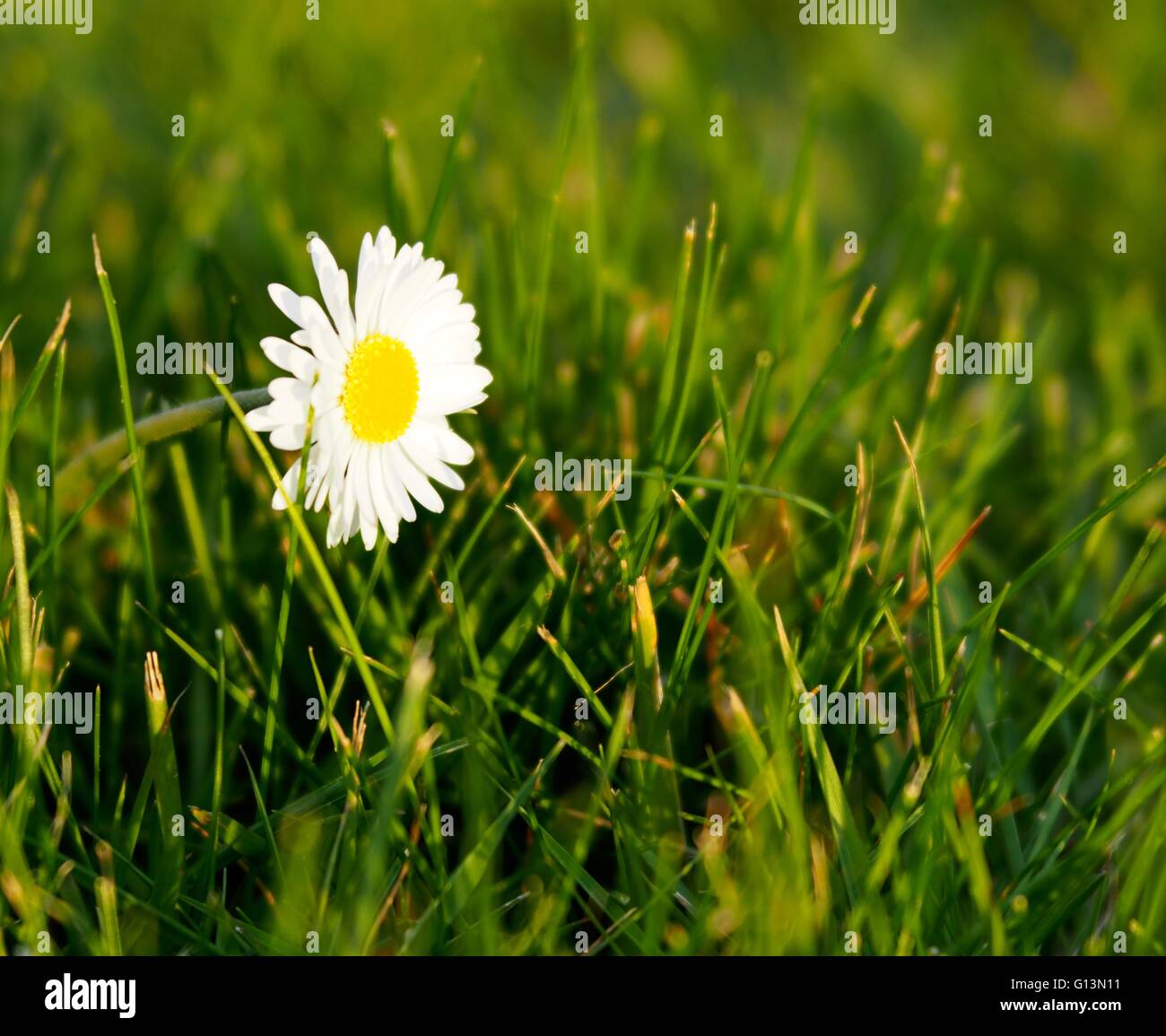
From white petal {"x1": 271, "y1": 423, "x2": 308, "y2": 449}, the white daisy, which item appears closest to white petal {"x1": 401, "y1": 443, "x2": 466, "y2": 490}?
the white daisy

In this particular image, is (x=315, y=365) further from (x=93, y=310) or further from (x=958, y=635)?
(x=93, y=310)

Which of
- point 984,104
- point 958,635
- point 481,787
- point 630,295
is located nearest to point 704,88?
point 984,104

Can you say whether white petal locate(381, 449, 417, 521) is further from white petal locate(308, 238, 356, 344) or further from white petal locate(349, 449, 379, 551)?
white petal locate(308, 238, 356, 344)

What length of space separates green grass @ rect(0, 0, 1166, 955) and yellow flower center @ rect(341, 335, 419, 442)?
10cm

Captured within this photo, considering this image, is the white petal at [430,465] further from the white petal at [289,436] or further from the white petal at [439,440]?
the white petal at [289,436]

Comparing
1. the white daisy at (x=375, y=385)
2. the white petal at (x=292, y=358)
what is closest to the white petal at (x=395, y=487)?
the white daisy at (x=375, y=385)

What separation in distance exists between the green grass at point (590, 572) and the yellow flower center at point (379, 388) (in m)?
0.10

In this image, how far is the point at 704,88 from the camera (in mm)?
2516

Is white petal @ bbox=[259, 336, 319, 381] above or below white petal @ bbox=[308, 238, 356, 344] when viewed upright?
below

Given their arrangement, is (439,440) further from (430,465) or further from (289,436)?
(289,436)

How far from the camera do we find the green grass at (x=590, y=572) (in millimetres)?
1086

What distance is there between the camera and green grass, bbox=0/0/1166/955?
42.8 inches

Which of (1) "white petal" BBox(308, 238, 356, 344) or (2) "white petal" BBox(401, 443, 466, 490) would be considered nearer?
(1) "white petal" BBox(308, 238, 356, 344)

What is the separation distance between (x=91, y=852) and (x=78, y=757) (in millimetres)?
130
